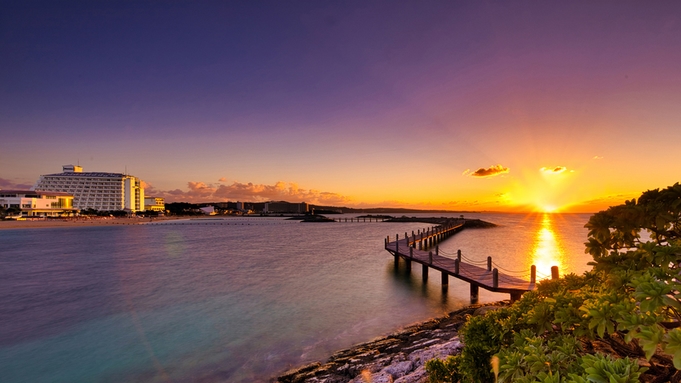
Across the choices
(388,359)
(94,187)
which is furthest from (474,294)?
(94,187)

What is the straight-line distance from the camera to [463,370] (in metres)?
4.60

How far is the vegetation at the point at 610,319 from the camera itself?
8.01 feet

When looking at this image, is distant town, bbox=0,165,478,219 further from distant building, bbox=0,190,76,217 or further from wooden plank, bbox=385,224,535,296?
wooden plank, bbox=385,224,535,296

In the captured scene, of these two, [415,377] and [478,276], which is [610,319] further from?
[478,276]

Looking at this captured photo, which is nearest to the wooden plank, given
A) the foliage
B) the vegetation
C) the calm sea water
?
the calm sea water

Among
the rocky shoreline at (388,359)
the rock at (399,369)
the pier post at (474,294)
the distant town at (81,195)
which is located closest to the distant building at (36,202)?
the distant town at (81,195)

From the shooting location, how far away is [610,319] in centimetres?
297

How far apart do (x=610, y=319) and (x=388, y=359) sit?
7.78 m

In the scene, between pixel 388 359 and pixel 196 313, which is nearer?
pixel 388 359

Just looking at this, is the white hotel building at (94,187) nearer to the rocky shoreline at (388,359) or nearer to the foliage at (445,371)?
the rocky shoreline at (388,359)

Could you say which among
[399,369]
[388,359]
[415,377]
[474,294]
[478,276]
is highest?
[478,276]

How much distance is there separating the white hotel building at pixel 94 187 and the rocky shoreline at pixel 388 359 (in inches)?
7430

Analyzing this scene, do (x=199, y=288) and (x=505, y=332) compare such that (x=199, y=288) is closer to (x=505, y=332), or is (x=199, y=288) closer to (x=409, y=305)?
(x=409, y=305)

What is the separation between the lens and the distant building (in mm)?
119875
